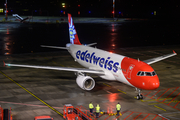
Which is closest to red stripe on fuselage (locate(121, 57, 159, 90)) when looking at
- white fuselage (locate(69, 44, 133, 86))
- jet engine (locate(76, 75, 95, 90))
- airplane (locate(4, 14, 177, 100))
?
airplane (locate(4, 14, 177, 100))

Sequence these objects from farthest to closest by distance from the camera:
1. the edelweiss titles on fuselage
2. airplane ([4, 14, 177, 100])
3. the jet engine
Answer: the edelweiss titles on fuselage, the jet engine, airplane ([4, 14, 177, 100])

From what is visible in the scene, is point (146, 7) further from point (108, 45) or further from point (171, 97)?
point (171, 97)

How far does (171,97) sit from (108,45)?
4103 cm

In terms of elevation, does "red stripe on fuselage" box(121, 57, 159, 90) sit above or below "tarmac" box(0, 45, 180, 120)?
above

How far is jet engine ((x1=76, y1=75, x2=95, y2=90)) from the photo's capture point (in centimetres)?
3233

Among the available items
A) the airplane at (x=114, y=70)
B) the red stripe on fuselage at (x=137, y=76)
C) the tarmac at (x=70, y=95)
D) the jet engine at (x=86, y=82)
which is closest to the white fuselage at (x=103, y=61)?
the airplane at (x=114, y=70)

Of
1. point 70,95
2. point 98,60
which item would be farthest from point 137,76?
point 70,95

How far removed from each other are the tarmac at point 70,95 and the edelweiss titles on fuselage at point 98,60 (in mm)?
3082

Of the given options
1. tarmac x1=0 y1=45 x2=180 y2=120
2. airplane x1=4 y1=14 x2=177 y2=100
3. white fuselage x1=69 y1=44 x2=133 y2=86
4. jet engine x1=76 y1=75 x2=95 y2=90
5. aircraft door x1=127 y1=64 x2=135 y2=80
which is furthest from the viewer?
white fuselage x1=69 y1=44 x2=133 y2=86

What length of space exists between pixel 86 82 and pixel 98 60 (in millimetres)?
3897

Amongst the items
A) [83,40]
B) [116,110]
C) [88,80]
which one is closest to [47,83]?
[88,80]

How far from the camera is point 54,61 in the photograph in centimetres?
5081

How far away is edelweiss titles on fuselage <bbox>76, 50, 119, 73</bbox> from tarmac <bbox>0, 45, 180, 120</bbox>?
3.08 metres

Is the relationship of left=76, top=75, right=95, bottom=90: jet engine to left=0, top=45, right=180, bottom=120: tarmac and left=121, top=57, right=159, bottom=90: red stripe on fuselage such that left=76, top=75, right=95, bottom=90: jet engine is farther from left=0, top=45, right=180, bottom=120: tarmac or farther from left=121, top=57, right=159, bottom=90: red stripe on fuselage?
left=121, top=57, right=159, bottom=90: red stripe on fuselage
